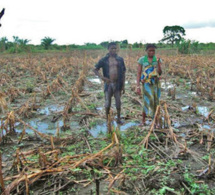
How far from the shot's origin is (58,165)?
117 inches

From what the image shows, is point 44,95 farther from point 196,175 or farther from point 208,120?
point 196,175

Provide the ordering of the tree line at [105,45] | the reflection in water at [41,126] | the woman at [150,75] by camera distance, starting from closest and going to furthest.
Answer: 1. the woman at [150,75]
2. the reflection in water at [41,126]
3. the tree line at [105,45]

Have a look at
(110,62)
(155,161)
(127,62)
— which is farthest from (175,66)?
(155,161)

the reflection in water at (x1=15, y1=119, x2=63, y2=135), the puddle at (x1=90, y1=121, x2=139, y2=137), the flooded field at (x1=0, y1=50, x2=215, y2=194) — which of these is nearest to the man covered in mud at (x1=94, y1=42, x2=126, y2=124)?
the puddle at (x1=90, y1=121, x2=139, y2=137)

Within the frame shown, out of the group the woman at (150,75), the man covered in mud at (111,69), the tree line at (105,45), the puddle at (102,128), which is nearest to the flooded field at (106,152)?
the puddle at (102,128)

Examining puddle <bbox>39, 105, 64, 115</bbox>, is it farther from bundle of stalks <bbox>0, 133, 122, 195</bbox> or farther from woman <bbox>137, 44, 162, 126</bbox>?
bundle of stalks <bbox>0, 133, 122, 195</bbox>

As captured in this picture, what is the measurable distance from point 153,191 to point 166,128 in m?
1.90

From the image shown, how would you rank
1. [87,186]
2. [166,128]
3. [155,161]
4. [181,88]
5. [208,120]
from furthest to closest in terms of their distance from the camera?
[181,88], [208,120], [166,128], [155,161], [87,186]

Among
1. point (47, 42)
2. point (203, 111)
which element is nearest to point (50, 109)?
point (203, 111)

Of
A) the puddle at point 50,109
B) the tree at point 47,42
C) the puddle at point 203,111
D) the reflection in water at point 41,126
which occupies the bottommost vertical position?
the reflection in water at point 41,126

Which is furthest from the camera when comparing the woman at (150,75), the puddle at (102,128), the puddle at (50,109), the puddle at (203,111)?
the puddle at (50,109)

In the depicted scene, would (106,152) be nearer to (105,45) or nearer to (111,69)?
(111,69)

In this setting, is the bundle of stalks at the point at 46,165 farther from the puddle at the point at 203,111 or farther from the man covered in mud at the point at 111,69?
the puddle at the point at 203,111

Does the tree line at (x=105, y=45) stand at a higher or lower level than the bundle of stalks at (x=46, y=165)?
higher
